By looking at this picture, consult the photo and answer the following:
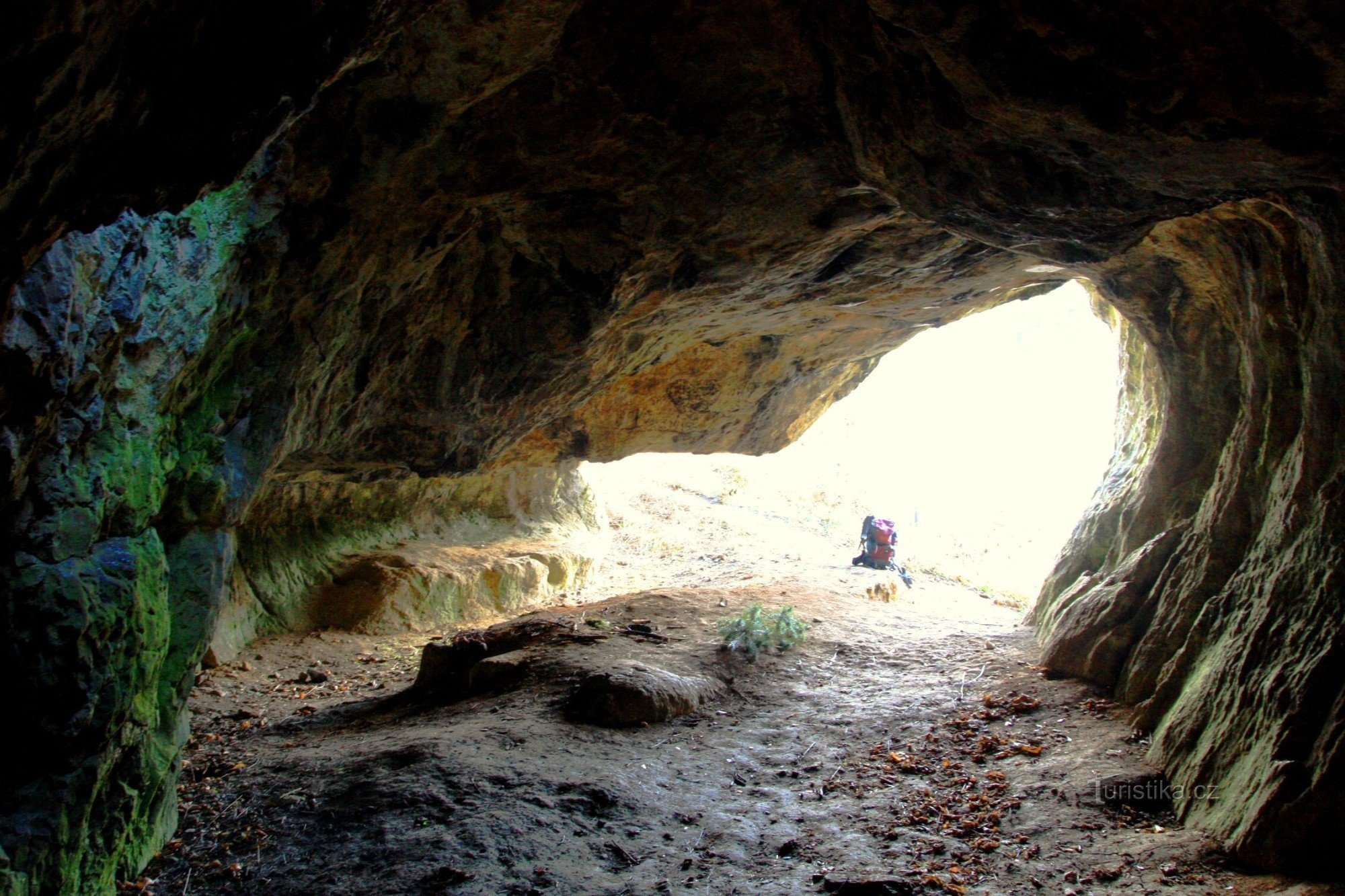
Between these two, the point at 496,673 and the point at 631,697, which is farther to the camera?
the point at 496,673

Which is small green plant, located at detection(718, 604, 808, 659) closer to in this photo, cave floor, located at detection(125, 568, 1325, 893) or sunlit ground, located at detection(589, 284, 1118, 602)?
cave floor, located at detection(125, 568, 1325, 893)

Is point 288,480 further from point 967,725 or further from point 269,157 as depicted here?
point 967,725

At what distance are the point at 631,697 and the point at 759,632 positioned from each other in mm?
2157

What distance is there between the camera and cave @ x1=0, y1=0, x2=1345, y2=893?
2.45 metres

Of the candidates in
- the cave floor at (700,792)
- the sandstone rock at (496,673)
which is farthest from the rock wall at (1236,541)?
the sandstone rock at (496,673)

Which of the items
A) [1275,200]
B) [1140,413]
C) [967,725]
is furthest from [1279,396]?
[1140,413]

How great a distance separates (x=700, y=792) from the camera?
4.90m

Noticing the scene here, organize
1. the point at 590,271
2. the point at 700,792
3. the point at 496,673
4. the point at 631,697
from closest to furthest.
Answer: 1. the point at 700,792
2. the point at 631,697
3. the point at 496,673
4. the point at 590,271

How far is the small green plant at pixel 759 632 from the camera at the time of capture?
761 centimetres

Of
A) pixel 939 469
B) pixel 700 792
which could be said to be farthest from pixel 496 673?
pixel 939 469

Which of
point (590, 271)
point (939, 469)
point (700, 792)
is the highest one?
point (590, 271)

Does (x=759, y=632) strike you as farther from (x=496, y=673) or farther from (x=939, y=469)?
(x=939, y=469)

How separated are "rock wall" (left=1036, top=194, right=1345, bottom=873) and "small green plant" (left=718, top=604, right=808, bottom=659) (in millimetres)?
2353

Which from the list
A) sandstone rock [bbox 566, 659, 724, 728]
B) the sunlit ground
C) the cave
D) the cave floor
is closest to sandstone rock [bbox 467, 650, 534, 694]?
the cave floor
